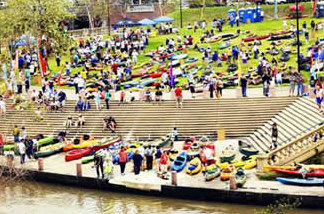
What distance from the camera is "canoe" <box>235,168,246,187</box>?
36.2 m

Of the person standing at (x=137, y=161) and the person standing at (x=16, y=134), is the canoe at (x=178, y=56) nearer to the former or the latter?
the person standing at (x=16, y=134)

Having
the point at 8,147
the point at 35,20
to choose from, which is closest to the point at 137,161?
the point at 8,147

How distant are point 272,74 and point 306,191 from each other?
2003 cm

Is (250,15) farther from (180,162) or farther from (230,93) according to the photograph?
(180,162)

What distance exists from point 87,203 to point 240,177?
24.7ft

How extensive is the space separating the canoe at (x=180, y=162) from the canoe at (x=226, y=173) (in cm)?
297

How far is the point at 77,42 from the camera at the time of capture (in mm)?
79562

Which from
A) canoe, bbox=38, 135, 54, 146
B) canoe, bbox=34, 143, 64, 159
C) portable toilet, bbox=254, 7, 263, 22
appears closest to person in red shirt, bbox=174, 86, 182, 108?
canoe, bbox=34, 143, 64, 159

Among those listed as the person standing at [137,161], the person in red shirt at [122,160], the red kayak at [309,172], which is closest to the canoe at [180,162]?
the person standing at [137,161]

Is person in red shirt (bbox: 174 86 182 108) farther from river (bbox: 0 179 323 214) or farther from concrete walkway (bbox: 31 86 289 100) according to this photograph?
river (bbox: 0 179 323 214)

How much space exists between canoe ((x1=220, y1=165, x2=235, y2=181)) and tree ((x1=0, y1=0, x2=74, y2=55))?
30.7m

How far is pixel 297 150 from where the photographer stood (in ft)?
127

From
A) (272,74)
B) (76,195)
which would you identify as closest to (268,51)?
(272,74)

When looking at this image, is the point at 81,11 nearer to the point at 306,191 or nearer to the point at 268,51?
the point at 268,51
